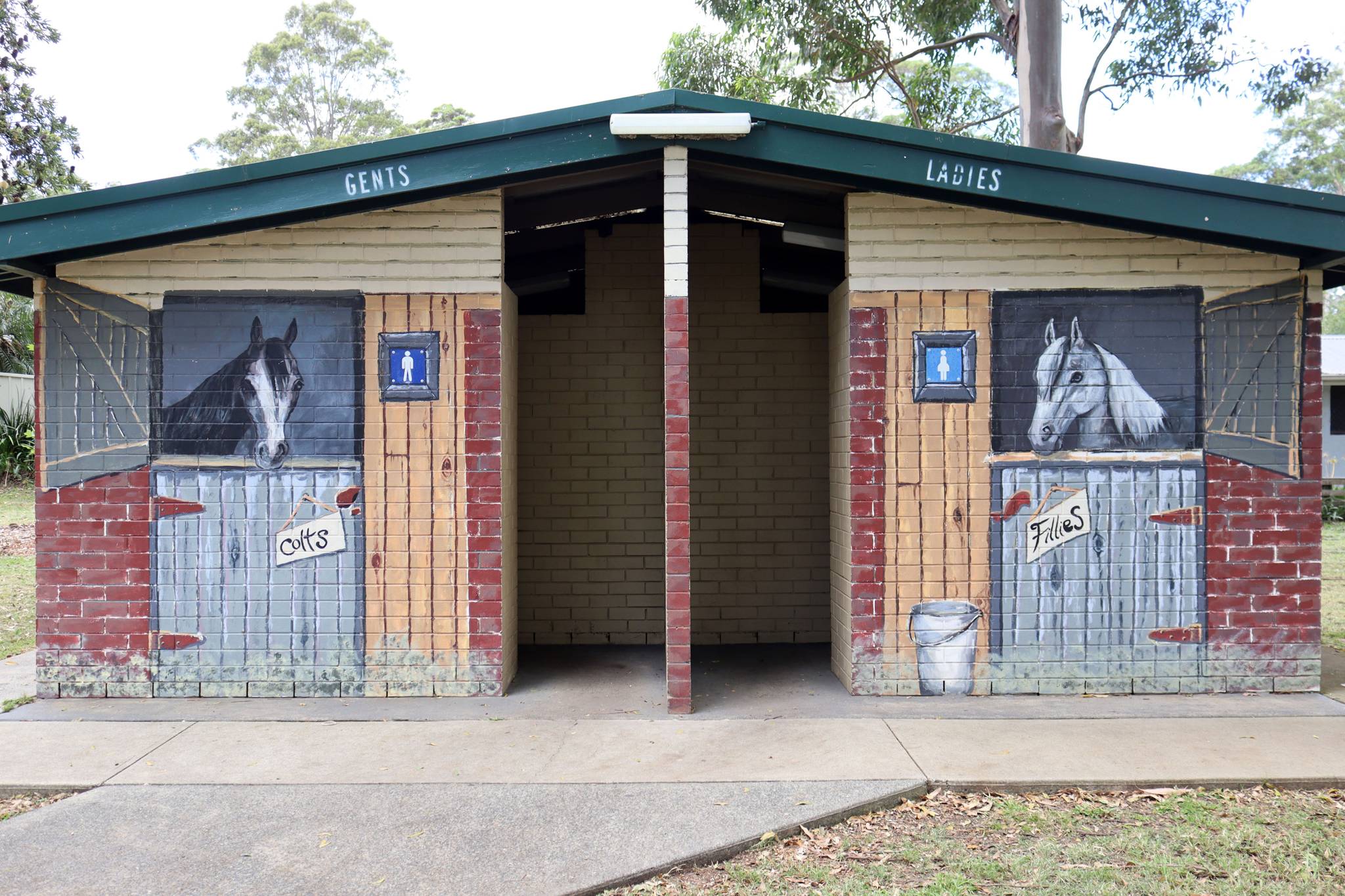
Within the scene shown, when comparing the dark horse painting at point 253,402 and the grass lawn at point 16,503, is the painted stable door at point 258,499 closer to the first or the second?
the dark horse painting at point 253,402

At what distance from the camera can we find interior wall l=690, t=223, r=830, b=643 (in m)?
8.60

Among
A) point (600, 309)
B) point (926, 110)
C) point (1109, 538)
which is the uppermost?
point (926, 110)

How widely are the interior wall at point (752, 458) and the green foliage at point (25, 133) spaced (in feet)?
45.4

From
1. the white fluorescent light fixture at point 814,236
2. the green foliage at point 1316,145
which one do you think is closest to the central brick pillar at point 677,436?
the white fluorescent light fixture at point 814,236

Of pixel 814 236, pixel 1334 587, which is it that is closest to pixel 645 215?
pixel 814 236

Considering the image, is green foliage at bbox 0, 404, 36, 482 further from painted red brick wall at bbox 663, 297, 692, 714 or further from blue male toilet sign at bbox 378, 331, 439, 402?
painted red brick wall at bbox 663, 297, 692, 714

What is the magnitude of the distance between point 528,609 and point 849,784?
4.25 meters

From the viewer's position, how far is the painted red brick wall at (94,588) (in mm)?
6578

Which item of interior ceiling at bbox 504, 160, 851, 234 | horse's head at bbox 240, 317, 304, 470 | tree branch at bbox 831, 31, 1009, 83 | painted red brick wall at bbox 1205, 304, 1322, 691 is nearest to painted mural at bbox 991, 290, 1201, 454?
painted red brick wall at bbox 1205, 304, 1322, 691

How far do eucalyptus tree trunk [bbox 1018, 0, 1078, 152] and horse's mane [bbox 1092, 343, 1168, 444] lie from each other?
22.7ft

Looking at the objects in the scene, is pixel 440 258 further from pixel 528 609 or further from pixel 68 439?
pixel 528 609

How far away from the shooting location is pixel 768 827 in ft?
14.7

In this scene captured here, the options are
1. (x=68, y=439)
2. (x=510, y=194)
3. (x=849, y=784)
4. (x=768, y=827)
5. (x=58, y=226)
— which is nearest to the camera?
(x=768, y=827)

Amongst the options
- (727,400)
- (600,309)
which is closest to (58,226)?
(600,309)
